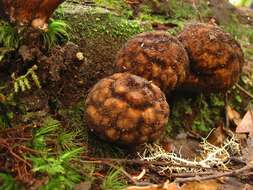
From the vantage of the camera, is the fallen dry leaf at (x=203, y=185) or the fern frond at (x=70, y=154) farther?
the fallen dry leaf at (x=203, y=185)

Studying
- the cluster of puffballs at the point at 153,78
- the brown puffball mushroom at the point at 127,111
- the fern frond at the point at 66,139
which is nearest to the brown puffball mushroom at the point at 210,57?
the cluster of puffballs at the point at 153,78

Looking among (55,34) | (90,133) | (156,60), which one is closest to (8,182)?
(90,133)

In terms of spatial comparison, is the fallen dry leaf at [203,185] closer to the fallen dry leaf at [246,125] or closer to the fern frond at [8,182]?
the fallen dry leaf at [246,125]

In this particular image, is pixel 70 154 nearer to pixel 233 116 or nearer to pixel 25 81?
pixel 25 81

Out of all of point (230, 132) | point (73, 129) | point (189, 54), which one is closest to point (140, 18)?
point (189, 54)

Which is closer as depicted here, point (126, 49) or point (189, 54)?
point (126, 49)

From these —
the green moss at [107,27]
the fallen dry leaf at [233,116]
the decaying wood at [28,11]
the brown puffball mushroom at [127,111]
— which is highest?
the decaying wood at [28,11]

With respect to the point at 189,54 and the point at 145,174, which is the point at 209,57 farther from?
the point at 145,174

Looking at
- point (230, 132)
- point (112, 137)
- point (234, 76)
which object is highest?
point (234, 76)
